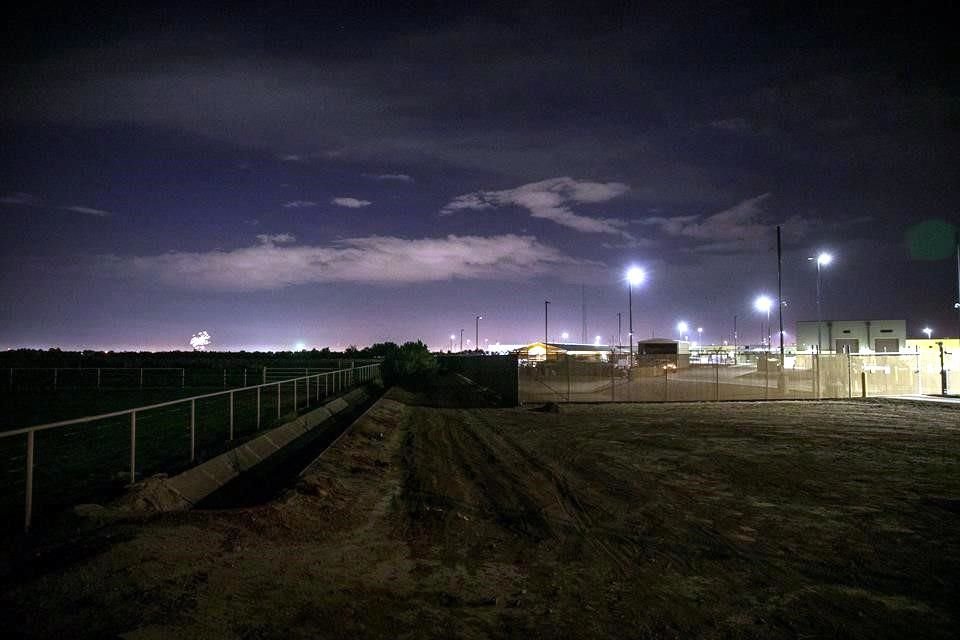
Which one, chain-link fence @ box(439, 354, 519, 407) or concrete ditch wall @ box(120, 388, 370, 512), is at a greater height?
chain-link fence @ box(439, 354, 519, 407)

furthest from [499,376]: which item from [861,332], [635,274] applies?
[861,332]

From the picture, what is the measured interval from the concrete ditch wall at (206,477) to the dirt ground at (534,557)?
912 mm

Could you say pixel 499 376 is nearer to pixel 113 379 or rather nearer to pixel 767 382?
pixel 767 382

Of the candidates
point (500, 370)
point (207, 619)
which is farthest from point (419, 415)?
point (207, 619)

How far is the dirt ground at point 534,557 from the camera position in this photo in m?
5.29

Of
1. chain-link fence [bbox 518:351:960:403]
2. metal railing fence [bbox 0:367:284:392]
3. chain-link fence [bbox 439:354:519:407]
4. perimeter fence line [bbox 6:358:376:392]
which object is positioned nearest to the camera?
chain-link fence [bbox 439:354:519:407]

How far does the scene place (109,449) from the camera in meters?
16.2

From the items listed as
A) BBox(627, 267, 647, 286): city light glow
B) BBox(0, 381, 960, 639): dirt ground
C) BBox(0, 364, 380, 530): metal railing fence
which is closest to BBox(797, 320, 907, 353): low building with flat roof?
BBox(627, 267, 647, 286): city light glow

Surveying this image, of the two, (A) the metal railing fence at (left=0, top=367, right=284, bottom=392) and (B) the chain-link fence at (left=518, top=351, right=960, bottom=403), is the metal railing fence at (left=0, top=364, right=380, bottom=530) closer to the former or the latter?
(B) the chain-link fence at (left=518, top=351, right=960, bottom=403)

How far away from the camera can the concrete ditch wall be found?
8539 millimetres

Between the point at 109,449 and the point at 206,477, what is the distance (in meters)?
7.78

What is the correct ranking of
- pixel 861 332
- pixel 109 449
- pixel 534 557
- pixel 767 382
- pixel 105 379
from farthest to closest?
pixel 861 332 → pixel 105 379 → pixel 767 382 → pixel 109 449 → pixel 534 557

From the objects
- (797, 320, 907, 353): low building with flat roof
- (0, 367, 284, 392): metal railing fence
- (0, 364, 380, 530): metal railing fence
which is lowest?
(0, 364, 380, 530): metal railing fence

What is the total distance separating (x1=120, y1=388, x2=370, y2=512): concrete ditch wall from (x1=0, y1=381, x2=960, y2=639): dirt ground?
912 mm
